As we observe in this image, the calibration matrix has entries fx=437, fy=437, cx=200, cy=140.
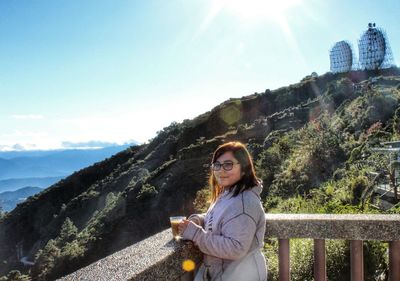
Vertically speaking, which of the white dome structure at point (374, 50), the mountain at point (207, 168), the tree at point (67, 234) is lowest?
the tree at point (67, 234)

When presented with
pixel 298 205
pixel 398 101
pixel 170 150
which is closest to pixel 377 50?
pixel 170 150

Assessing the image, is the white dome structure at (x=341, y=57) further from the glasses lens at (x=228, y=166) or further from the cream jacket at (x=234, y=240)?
the cream jacket at (x=234, y=240)

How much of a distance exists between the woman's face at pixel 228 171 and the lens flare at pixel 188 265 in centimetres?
46

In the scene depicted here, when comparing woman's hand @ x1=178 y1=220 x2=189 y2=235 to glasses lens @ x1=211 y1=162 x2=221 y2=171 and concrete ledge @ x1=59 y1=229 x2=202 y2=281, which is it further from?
glasses lens @ x1=211 y1=162 x2=221 y2=171

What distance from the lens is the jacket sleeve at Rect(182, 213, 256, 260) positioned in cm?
210

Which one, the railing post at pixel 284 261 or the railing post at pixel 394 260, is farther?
the railing post at pixel 284 261

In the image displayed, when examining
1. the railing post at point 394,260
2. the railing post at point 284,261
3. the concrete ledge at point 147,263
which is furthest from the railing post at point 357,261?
the concrete ledge at point 147,263

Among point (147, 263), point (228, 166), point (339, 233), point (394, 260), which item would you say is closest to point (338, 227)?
point (339, 233)

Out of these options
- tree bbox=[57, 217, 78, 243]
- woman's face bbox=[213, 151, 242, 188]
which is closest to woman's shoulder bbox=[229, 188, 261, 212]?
woman's face bbox=[213, 151, 242, 188]

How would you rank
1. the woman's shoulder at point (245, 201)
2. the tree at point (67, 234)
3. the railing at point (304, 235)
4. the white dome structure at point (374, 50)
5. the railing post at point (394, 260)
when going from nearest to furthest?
the railing at point (304, 235)
the woman's shoulder at point (245, 201)
the railing post at point (394, 260)
the tree at point (67, 234)
the white dome structure at point (374, 50)

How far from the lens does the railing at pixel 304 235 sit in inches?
80.1

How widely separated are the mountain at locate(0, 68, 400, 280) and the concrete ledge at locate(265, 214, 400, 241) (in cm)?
194

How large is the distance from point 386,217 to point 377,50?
Answer: 74.1m

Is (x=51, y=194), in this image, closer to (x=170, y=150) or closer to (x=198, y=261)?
(x=170, y=150)
